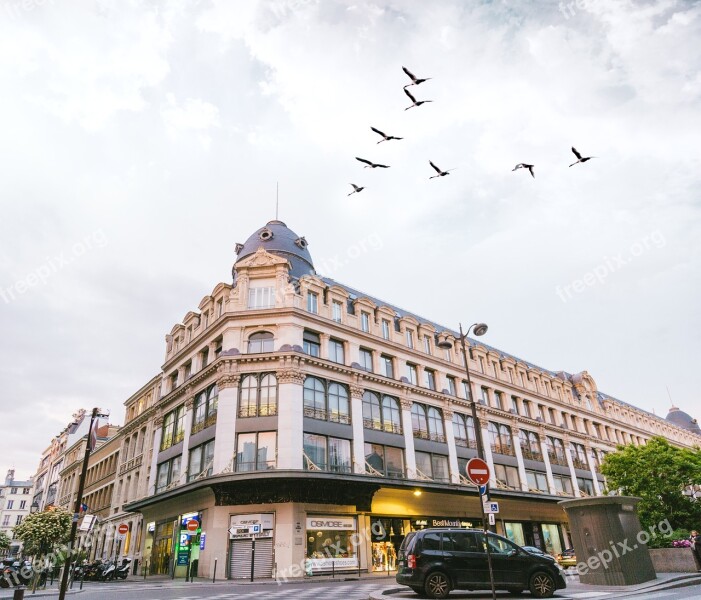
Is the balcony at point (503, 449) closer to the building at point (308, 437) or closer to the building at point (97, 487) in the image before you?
the building at point (308, 437)

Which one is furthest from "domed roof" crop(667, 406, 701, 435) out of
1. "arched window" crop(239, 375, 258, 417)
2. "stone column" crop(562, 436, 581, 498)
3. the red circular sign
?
the red circular sign

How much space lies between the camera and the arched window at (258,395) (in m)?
29.0

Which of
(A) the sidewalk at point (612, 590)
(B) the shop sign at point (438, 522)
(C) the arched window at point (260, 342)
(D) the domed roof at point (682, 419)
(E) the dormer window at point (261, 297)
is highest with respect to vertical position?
(D) the domed roof at point (682, 419)

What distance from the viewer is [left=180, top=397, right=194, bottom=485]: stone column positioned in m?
31.8

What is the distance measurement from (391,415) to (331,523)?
879 centimetres

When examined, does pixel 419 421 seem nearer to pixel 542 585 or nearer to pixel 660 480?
pixel 660 480

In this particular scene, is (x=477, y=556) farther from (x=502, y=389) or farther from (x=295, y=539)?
(x=502, y=389)

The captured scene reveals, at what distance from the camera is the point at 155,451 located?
3781 centimetres

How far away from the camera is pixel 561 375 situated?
57.5 m

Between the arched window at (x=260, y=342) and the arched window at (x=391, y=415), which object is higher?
the arched window at (x=260, y=342)

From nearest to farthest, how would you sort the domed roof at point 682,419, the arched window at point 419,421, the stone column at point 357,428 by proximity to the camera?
the stone column at point 357,428
the arched window at point 419,421
the domed roof at point 682,419

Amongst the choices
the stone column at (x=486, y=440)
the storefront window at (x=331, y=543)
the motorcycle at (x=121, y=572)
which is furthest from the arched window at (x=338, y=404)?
the motorcycle at (x=121, y=572)

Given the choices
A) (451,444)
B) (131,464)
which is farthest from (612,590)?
(131,464)

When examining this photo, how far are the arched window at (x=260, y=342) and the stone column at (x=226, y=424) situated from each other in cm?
208
